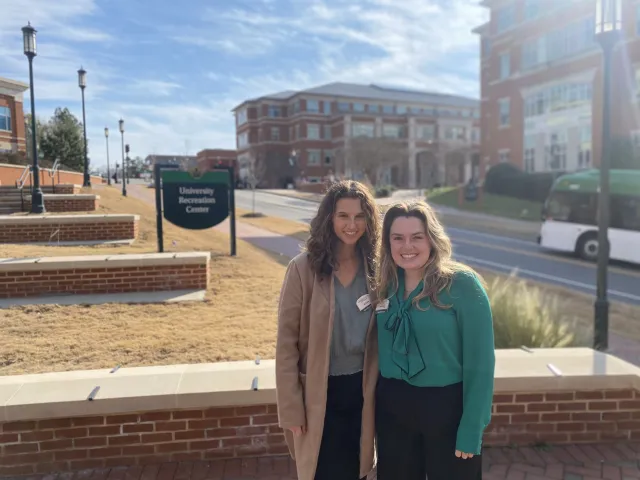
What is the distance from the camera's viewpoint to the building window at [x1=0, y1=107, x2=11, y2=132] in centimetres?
3528

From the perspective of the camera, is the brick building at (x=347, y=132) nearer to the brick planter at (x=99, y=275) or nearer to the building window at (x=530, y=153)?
the building window at (x=530, y=153)

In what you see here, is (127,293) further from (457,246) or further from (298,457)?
(457,246)

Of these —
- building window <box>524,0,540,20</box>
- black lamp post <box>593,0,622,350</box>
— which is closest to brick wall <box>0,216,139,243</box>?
black lamp post <box>593,0,622,350</box>

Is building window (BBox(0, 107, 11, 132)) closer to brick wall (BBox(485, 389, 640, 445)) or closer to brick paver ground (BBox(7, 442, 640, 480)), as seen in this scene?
brick paver ground (BBox(7, 442, 640, 480))

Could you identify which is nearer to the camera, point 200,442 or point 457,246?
point 200,442

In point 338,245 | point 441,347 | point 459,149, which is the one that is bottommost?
point 441,347

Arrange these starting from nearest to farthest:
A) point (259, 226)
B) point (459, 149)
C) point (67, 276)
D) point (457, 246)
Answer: point (67, 276) < point (457, 246) < point (259, 226) < point (459, 149)

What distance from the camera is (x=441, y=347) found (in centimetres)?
209

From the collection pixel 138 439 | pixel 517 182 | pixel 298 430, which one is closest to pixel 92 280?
pixel 138 439

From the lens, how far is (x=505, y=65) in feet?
121

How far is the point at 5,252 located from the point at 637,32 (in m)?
32.1

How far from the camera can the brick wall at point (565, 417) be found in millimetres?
3365

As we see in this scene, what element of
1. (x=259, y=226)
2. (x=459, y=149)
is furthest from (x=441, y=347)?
(x=459, y=149)

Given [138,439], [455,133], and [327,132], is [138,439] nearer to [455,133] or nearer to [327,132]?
[327,132]
